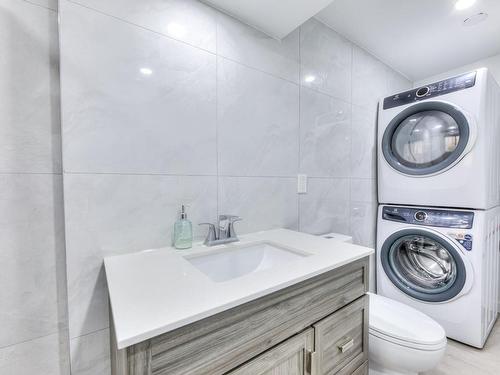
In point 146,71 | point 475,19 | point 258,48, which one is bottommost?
point 146,71

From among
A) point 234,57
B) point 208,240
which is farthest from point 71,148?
point 234,57

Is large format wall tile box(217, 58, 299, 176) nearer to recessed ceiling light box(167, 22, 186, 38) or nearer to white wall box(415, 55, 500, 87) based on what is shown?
recessed ceiling light box(167, 22, 186, 38)

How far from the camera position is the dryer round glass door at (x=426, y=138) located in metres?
1.54

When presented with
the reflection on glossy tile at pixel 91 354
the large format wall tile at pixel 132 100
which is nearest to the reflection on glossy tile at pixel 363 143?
the large format wall tile at pixel 132 100

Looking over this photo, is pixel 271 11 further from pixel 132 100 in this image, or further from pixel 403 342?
pixel 403 342

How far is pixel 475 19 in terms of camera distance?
151 centimetres

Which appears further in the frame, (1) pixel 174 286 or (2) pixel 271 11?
(2) pixel 271 11

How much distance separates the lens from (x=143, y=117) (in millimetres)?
888

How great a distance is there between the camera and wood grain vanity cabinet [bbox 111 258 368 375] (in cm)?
48

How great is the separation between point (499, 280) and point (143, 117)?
2.86m

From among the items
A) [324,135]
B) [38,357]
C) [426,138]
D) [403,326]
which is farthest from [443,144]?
[38,357]

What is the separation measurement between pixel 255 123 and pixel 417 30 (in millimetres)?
1457

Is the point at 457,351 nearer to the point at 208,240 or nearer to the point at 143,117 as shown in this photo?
the point at 208,240

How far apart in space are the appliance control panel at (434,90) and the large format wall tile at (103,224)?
185 centimetres
